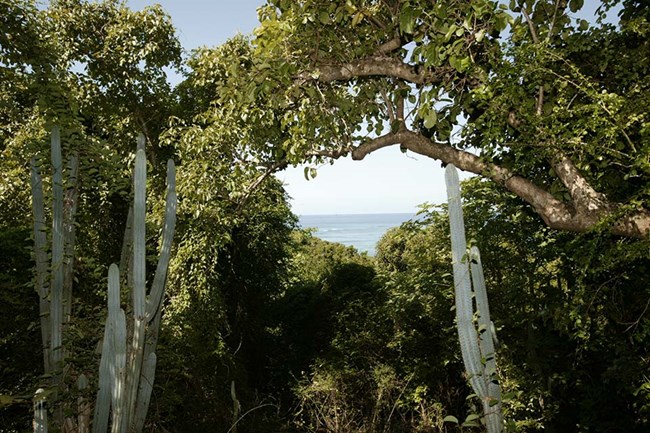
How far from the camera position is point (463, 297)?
236cm

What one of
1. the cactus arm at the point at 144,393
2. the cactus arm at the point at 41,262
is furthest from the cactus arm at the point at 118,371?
the cactus arm at the point at 41,262

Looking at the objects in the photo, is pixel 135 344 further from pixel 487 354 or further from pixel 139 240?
pixel 487 354

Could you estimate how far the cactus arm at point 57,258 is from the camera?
3.62m

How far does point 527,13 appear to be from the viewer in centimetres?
323

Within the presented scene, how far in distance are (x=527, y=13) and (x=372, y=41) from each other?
4.35ft

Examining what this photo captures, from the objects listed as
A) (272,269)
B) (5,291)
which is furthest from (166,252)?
(272,269)

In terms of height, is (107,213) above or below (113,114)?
below

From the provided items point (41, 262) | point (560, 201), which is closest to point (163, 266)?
point (41, 262)

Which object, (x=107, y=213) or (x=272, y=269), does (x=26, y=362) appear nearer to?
(x=107, y=213)

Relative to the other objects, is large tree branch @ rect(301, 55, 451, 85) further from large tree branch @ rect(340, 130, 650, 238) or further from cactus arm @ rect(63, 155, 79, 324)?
cactus arm @ rect(63, 155, 79, 324)

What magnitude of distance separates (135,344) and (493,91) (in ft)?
10.3

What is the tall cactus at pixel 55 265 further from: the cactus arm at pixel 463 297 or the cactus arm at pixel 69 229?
the cactus arm at pixel 463 297

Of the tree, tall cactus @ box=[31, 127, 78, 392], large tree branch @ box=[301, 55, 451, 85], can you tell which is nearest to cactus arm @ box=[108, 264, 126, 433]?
tall cactus @ box=[31, 127, 78, 392]

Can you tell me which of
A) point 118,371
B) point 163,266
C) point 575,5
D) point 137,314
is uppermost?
point 575,5
